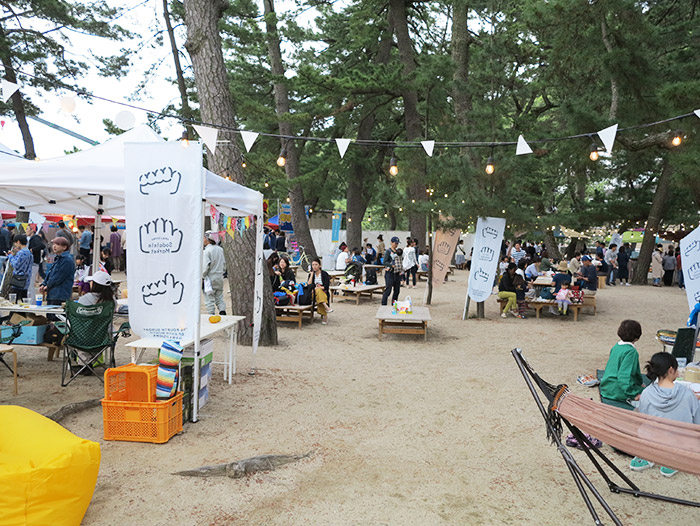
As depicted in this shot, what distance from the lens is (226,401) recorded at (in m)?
5.60

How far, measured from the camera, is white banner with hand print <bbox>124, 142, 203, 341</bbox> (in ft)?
15.7

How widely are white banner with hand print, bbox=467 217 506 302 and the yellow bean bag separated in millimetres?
9286

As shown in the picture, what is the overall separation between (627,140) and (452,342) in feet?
15.7

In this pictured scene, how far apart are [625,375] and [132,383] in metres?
4.43

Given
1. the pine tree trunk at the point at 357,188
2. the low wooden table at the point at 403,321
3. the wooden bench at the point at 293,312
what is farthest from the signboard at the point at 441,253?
the pine tree trunk at the point at 357,188

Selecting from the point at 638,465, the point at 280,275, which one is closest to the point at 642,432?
the point at 638,465

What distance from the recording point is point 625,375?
15.1 feet

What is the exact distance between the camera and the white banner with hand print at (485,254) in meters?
11.2

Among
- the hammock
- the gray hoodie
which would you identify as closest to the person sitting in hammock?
the gray hoodie

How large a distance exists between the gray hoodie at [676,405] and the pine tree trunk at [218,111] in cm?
569

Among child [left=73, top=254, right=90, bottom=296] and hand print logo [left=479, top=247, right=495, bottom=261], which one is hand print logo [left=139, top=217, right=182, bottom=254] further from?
hand print logo [left=479, top=247, right=495, bottom=261]

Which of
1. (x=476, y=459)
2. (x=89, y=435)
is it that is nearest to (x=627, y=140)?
(x=476, y=459)

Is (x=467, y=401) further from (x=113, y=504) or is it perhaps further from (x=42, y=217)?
(x=42, y=217)

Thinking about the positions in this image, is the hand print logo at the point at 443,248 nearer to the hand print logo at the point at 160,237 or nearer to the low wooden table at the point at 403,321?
the low wooden table at the point at 403,321
